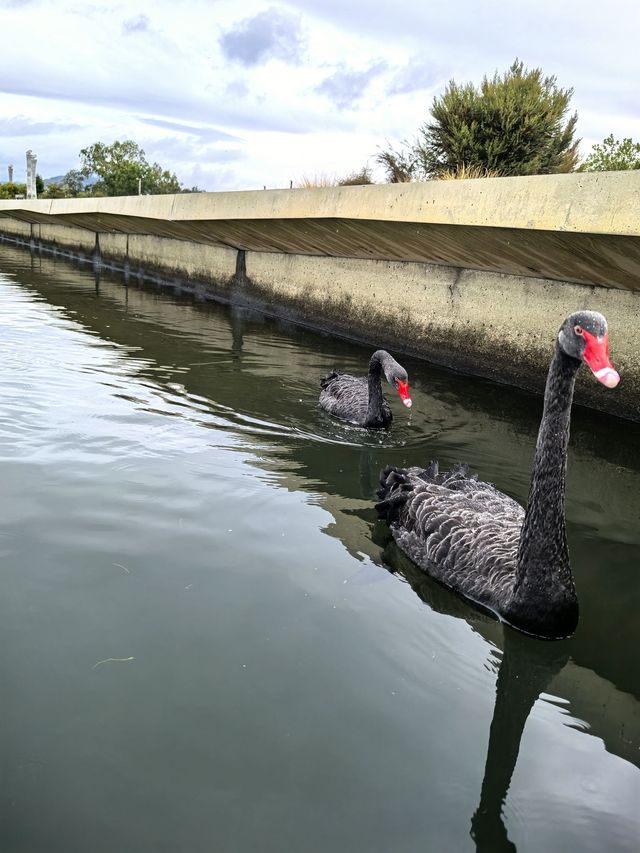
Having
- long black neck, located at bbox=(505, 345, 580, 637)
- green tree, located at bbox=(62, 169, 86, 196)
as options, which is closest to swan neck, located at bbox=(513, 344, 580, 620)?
long black neck, located at bbox=(505, 345, 580, 637)

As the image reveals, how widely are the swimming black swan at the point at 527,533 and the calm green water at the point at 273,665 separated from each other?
0.13 meters

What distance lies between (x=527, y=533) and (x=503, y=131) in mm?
14252

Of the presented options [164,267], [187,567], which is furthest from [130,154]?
[187,567]

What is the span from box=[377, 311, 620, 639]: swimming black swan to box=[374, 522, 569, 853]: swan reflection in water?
0.06 m

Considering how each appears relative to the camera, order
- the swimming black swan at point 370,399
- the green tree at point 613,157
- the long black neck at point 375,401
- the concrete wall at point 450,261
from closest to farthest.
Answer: the swimming black swan at point 370,399, the long black neck at point 375,401, the concrete wall at point 450,261, the green tree at point 613,157

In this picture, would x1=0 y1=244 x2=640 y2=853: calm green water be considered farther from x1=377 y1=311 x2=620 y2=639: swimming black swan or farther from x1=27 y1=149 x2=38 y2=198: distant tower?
x1=27 y1=149 x2=38 y2=198: distant tower

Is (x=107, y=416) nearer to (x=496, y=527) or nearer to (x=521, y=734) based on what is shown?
(x=496, y=527)

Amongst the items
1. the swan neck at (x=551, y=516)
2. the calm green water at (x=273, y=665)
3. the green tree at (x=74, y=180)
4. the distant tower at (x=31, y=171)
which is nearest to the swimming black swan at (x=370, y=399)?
the calm green water at (x=273, y=665)

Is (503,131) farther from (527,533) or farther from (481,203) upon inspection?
(527,533)

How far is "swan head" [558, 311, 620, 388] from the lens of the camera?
301cm

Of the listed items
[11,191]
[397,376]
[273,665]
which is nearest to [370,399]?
[397,376]

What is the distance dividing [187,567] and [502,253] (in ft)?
19.3

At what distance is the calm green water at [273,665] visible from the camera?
2283mm

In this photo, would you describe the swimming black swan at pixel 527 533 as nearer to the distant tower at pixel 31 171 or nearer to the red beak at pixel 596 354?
the red beak at pixel 596 354
